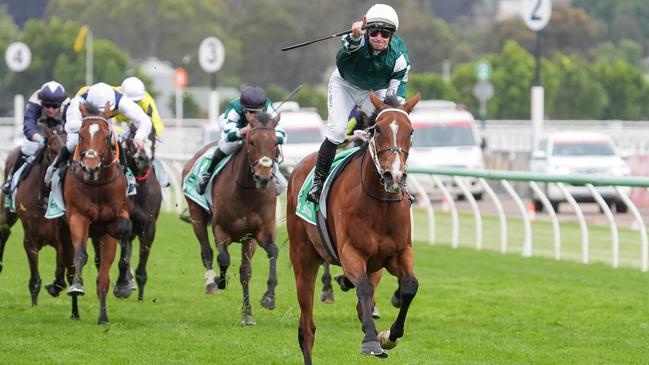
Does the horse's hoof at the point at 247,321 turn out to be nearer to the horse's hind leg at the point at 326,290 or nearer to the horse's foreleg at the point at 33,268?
the horse's hind leg at the point at 326,290

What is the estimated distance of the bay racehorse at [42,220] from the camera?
11.5 m

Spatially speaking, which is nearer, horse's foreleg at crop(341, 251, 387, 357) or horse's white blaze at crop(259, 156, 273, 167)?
horse's foreleg at crop(341, 251, 387, 357)

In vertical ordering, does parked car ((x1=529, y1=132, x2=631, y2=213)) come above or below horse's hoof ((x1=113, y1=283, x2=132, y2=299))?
above

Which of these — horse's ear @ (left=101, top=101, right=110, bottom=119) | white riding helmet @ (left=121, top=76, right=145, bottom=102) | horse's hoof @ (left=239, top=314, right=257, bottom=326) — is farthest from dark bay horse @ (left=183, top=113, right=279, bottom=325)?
white riding helmet @ (left=121, top=76, right=145, bottom=102)

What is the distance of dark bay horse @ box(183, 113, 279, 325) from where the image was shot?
10.8 m

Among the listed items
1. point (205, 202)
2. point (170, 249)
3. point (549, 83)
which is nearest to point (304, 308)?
point (205, 202)

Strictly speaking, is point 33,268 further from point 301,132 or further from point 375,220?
point 301,132

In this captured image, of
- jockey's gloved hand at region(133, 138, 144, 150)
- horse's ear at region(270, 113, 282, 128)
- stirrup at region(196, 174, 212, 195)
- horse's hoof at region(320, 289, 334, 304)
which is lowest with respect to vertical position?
horse's hoof at region(320, 289, 334, 304)

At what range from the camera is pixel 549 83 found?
53.2m

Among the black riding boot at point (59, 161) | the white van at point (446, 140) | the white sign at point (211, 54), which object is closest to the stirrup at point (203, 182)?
the black riding boot at point (59, 161)

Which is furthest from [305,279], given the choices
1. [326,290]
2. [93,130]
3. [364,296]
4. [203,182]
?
[203,182]

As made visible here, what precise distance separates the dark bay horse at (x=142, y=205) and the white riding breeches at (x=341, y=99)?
131 inches

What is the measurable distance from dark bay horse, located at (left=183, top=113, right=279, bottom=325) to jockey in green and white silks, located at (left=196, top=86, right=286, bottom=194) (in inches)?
4.4

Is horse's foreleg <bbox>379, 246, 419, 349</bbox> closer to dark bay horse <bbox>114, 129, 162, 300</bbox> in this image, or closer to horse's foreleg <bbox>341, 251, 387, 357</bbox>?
horse's foreleg <bbox>341, 251, 387, 357</bbox>
